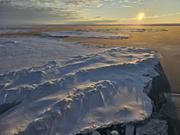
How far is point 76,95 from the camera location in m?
4.96

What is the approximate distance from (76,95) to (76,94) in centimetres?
5

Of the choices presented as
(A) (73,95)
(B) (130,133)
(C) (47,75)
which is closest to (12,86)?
(C) (47,75)

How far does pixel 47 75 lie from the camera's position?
239 inches

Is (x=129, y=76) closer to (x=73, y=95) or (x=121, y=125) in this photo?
(x=73, y=95)

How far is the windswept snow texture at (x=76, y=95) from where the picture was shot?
13.7ft

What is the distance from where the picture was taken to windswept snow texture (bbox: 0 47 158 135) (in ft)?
13.7

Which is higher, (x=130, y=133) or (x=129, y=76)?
(x=129, y=76)

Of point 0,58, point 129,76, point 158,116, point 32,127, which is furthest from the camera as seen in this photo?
point 0,58

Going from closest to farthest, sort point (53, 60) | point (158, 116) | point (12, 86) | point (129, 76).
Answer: point (158, 116) < point (12, 86) < point (129, 76) < point (53, 60)

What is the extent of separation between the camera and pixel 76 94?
5.00 m

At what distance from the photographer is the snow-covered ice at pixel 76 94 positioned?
4.19 metres

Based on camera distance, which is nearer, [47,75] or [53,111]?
[53,111]

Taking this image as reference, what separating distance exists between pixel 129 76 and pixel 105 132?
2.23 meters

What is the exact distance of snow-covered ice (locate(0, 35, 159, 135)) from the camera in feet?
13.7
